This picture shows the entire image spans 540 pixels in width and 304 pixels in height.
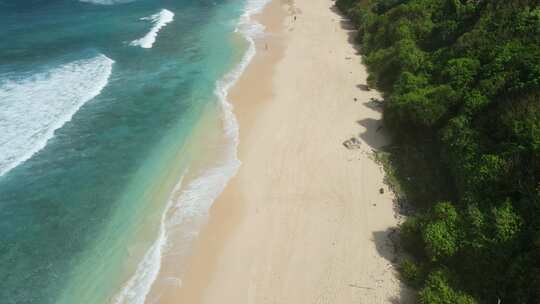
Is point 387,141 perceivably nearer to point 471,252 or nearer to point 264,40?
point 471,252

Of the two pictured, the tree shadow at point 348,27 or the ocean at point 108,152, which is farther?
the tree shadow at point 348,27

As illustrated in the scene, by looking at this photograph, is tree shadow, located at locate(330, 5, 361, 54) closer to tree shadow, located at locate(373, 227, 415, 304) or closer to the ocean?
the ocean

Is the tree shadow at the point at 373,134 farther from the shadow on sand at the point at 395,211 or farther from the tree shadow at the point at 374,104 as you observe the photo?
the tree shadow at the point at 374,104

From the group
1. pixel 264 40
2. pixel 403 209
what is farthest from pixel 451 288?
pixel 264 40

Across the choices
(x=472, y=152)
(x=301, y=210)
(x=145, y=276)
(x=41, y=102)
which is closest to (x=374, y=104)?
(x=472, y=152)

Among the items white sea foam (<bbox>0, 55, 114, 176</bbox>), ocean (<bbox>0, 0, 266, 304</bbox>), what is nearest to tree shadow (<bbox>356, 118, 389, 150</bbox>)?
ocean (<bbox>0, 0, 266, 304</bbox>)

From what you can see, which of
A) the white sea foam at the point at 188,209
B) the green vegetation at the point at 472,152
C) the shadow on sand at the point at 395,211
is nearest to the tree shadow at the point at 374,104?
the shadow on sand at the point at 395,211

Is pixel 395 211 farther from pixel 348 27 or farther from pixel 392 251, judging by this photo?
pixel 348 27
